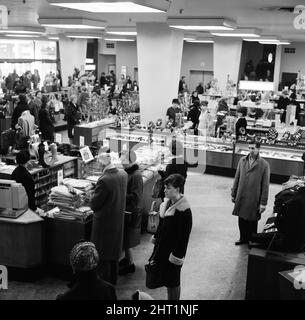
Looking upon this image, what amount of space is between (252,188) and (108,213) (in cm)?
251

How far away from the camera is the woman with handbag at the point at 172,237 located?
457cm

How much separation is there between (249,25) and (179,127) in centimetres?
379

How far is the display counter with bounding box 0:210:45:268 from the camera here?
5641 millimetres

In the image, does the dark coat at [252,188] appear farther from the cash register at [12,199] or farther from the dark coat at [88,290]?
the dark coat at [88,290]

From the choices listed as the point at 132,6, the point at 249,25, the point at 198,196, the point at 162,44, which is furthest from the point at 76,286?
the point at 249,25

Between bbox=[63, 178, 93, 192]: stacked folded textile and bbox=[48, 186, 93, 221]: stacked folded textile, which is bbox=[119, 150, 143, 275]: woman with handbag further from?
bbox=[63, 178, 93, 192]: stacked folded textile

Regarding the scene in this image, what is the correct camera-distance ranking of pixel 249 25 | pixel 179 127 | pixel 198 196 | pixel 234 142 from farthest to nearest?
1. pixel 249 25
2. pixel 179 127
3. pixel 234 142
4. pixel 198 196

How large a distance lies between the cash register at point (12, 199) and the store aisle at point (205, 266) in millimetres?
853

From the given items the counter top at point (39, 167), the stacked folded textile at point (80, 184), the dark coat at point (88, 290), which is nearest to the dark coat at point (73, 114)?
the counter top at point (39, 167)

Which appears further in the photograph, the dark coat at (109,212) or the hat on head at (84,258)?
the dark coat at (109,212)

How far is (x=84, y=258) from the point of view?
3457mm

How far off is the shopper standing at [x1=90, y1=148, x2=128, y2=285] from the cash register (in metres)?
0.93

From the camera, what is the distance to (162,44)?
40.9ft

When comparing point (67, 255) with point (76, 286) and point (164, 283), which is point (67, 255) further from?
point (76, 286)
